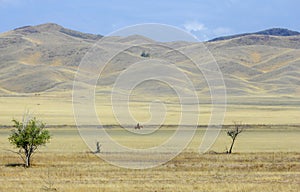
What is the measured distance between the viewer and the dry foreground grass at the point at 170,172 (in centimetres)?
3059

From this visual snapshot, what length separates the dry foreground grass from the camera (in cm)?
3059

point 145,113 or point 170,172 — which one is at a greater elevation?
point 145,113

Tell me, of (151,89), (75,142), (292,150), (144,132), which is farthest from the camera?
(151,89)

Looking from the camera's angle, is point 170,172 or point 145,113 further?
point 145,113

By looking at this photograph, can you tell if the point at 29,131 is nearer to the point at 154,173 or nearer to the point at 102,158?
the point at 102,158

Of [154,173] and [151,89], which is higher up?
[151,89]

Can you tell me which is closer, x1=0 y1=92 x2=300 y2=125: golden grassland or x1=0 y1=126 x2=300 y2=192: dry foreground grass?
x1=0 y1=126 x2=300 y2=192: dry foreground grass

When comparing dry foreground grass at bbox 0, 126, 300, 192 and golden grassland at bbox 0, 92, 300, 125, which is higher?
golden grassland at bbox 0, 92, 300, 125

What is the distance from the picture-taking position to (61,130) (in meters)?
73.8

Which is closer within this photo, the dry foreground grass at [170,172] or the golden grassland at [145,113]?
the dry foreground grass at [170,172]

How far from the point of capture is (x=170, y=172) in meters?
37.8

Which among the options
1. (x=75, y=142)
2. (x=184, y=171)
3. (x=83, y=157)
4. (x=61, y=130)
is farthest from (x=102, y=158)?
(x=61, y=130)

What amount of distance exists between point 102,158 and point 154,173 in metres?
9.55

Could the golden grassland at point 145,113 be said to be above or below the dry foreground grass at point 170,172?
above
